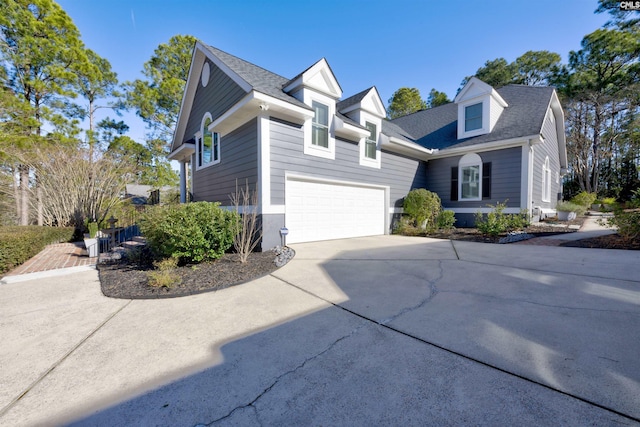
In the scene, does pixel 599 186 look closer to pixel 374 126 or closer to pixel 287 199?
pixel 374 126

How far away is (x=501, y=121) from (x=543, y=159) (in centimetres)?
308

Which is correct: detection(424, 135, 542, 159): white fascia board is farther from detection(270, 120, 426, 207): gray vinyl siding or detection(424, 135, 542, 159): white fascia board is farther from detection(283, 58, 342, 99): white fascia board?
detection(283, 58, 342, 99): white fascia board

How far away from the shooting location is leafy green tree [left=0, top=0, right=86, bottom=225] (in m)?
11.1

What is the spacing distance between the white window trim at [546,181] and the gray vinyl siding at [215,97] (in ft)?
43.6

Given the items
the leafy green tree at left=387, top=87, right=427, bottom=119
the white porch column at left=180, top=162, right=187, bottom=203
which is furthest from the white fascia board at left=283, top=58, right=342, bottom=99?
the leafy green tree at left=387, top=87, right=427, bottom=119

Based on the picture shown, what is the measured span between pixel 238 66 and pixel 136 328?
7.61m

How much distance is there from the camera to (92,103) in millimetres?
16625

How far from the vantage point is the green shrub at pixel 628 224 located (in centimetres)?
548

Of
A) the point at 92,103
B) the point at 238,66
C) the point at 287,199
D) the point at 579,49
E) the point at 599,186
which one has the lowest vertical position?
the point at 287,199

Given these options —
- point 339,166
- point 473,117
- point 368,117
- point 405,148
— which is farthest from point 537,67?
point 339,166

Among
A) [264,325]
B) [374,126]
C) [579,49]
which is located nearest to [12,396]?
[264,325]

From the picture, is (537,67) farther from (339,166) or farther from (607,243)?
(339,166)

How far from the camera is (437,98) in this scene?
26062 mm

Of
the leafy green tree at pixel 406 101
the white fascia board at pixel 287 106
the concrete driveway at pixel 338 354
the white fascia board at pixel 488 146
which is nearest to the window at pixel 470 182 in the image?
the white fascia board at pixel 488 146
